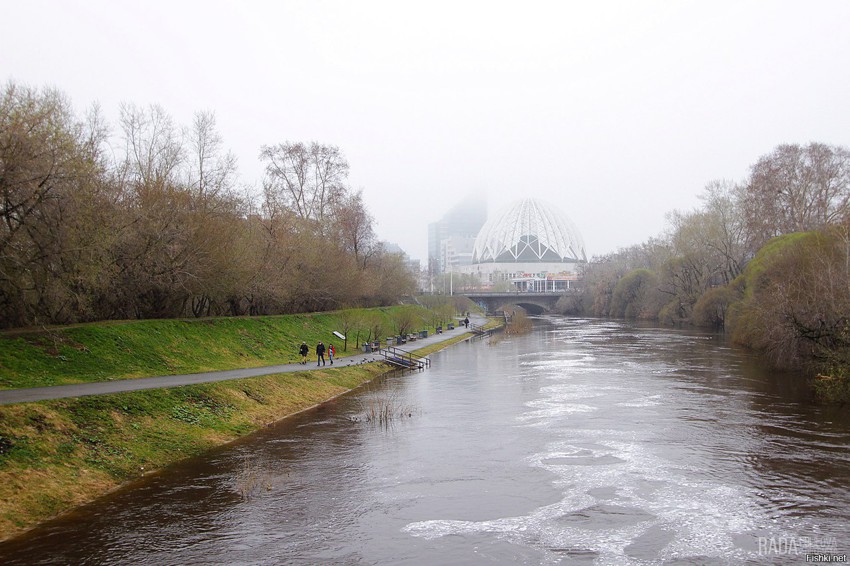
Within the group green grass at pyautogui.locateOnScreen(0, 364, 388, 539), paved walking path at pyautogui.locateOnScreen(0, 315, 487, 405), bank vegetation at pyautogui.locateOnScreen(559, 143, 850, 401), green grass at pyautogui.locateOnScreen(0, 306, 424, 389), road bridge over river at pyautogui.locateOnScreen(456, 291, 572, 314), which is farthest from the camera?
road bridge over river at pyautogui.locateOnScreen(456, 291, 572, 314)

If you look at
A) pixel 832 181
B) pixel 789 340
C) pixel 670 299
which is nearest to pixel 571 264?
pixel 670 299

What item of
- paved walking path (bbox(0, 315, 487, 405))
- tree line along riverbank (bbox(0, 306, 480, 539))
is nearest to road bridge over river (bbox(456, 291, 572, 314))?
tree line along riverbank (bbox(0, 306, 480, 539))

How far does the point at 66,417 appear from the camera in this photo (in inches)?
644

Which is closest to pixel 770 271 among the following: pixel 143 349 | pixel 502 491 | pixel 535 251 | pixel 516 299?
pixel 502 491

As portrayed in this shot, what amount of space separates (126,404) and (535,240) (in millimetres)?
177833

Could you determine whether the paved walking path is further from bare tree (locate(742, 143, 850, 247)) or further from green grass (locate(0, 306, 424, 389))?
bare tree (locate(742, 143, 850, 247))

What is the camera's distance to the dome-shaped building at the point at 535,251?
18350 centimetres

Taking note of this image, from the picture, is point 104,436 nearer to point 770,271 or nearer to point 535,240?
point 770,271

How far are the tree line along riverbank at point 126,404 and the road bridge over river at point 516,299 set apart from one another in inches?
3265

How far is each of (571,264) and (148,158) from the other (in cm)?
16356

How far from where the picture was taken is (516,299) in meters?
119

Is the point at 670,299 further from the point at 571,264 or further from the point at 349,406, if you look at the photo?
the point at 571,264

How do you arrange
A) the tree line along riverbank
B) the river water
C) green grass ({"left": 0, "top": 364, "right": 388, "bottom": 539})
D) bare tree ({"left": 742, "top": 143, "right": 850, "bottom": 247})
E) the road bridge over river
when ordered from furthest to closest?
the road bridge over river
bare tree ({"left": 742, "top": 143, "right": 850, "bottom": 247})
the tree line along riverbank
green grass ({"left": 0, "top": 364, "right": 388, "bottom": 539})
the river water

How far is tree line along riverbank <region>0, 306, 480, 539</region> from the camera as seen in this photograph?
46.1 feet
